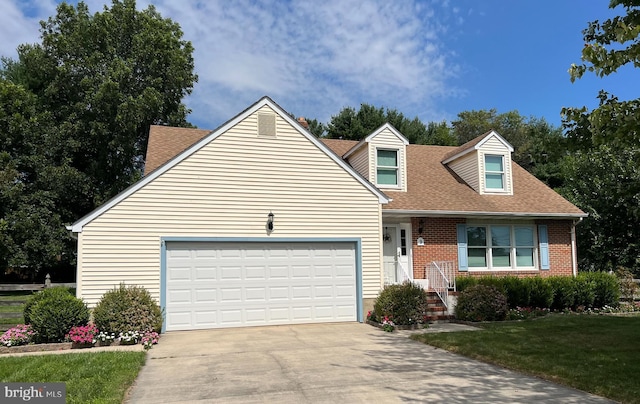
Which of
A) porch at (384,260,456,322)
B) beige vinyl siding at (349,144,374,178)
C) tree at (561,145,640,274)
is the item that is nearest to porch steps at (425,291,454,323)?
porch at (384,260,456,322)

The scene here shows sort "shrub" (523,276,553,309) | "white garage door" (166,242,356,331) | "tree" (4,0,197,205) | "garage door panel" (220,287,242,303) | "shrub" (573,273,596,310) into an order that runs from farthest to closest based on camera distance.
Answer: "tree" (4,0,197,205), "shrub" (573,273,596,310), "shrub" (523,276,553,309), "garage door panel" (220,287,242,303), "white garage door" (166,242,356,331)

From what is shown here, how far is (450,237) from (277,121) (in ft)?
23.4

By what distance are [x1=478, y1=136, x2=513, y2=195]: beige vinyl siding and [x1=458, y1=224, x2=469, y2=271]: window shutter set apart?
2172mm

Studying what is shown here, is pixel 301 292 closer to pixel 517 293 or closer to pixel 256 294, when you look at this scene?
pixel 256 294

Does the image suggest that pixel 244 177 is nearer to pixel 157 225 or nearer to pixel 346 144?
pixel 157 225

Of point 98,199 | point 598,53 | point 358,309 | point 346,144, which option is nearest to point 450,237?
point 358,309

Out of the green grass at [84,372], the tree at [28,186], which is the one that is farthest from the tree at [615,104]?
the tree at [28,186]

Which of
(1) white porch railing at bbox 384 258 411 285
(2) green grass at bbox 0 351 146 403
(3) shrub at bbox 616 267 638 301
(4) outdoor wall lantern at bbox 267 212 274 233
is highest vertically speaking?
(4) outdoor wall lantern at bbox 267 212 274 233

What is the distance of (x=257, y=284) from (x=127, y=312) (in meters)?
3.39

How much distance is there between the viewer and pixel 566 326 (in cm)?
1222

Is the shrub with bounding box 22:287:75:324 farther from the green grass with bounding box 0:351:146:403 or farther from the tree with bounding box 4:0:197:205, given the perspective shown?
the tree with bounding box 4:0:197:205

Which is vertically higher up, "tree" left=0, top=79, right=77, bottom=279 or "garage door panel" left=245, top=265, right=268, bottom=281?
"tree" left=0, top=79, right=77, bottom=279

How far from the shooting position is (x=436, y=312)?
556 inches

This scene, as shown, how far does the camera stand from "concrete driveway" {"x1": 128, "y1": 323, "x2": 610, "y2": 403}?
6.29 metres
